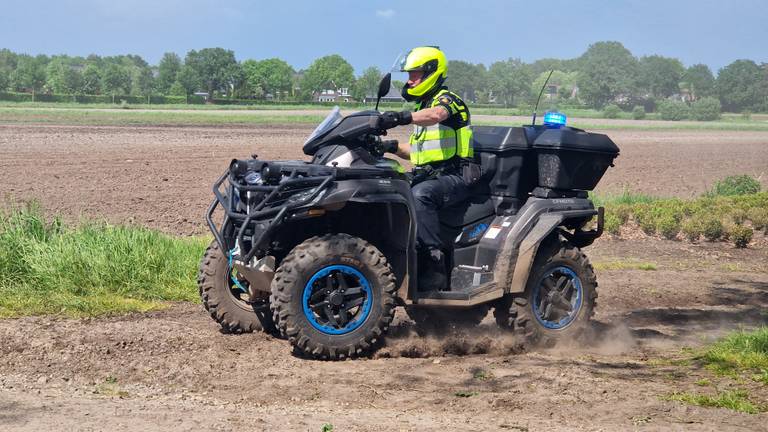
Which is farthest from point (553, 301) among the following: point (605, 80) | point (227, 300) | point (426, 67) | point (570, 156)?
point (605, 80)

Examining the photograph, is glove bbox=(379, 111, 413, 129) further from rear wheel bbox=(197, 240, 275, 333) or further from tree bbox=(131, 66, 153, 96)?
tree bbox=(131, 66, 153, 96)

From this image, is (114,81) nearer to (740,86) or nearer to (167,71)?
(167,71)

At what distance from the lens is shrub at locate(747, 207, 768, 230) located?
48.8 ft


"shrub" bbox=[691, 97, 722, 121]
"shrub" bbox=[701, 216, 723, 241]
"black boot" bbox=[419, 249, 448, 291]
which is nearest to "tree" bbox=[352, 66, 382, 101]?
"black boot" bbox=[419, 249, 448, 291]

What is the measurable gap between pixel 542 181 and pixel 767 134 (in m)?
51.5

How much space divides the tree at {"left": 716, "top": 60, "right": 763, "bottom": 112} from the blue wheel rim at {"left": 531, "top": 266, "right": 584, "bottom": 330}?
88.7m

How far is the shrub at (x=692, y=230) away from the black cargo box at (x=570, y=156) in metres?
6.83

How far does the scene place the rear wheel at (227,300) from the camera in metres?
7.55

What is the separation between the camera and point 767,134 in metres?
55.0

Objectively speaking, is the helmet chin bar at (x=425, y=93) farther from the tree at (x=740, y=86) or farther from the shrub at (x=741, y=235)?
the tree at (x=740, y=86)

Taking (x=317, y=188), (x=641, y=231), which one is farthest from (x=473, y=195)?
(x=641, y=231)

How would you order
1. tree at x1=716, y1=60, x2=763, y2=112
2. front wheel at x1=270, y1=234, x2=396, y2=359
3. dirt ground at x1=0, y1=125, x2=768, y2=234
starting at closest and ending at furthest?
front wheel at x1=270, y1=234, x2=396, y2=359 → dirt ground at x1=0, y1=125, x2=768, y2=234 → tree at x1=716, y1=60, x2=763, y2=112

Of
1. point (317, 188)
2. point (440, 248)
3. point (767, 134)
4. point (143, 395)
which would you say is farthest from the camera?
point (767, 134)

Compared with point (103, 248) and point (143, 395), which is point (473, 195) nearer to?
point (143, 395)
